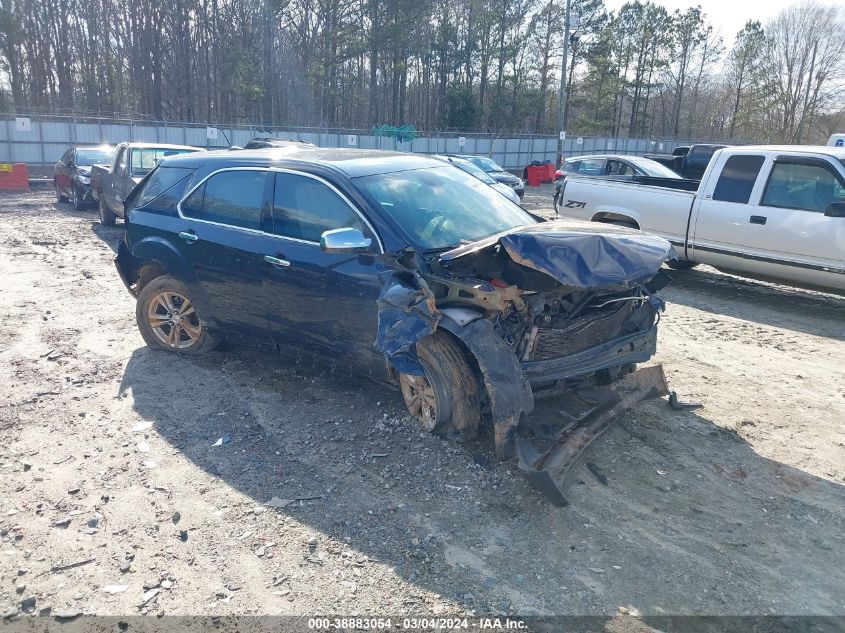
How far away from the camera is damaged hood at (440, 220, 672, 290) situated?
3.78 metres

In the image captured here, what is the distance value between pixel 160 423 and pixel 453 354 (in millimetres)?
2291

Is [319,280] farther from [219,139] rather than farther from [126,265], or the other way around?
[219,139]

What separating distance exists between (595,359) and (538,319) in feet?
1.81

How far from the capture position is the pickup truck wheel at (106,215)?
43.4 feet

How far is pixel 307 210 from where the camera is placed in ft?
15.5

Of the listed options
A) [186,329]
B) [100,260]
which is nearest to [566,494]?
[186,329]

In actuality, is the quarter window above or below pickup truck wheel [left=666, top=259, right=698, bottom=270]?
above

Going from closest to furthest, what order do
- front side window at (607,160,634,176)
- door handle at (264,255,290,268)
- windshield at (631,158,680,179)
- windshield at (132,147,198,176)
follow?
door handle at (264,255,290,268), windshield at (132,147,198,176), windshield at (631,158,680,179), front side window at (607,160,634,176)

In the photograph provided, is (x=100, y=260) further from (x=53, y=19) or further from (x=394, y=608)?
(x=53, y=19)

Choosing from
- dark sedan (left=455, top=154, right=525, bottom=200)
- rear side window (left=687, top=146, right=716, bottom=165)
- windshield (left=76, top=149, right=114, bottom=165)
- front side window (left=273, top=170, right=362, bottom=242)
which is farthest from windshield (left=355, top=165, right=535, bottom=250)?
dark sedan (left=455, top=154, right=525, bottom=200)

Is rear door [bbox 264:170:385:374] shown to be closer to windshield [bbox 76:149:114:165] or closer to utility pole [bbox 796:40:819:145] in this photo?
windshield [bbox 76:149:114:165]

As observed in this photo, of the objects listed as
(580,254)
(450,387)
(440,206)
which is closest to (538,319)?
(580,254)

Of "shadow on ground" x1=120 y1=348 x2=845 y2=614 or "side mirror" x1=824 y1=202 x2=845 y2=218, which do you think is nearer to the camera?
"shadow on ground" x1=120 y1=348 x2=845 y2=614

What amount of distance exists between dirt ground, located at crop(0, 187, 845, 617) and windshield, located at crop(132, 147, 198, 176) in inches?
295
